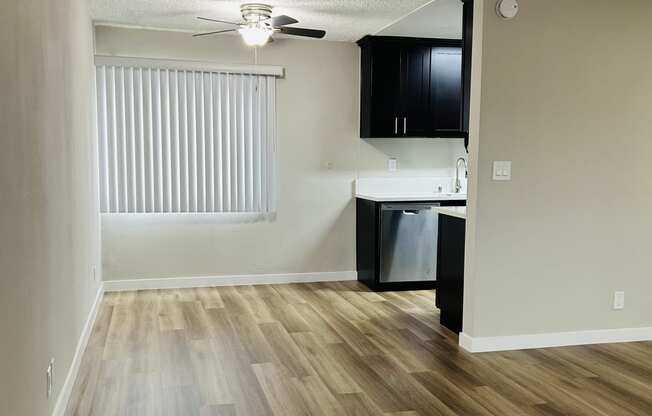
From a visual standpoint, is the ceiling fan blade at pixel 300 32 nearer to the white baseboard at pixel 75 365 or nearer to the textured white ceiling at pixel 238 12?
the textured white ceiling at pixel 238 12

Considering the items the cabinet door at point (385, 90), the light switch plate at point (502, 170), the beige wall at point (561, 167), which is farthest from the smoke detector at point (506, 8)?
the cabinet door at point (385, 90)

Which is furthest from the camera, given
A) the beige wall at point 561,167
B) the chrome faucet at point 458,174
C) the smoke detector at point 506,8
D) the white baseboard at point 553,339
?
the chrome faucet at point 458,174

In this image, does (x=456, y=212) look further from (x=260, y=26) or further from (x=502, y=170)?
(x=260, y=26)

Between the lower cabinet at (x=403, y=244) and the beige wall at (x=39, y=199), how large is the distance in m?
2.63

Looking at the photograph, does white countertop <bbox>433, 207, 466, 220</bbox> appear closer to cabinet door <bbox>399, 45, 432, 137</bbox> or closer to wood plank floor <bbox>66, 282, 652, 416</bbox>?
wood plank floor <bbox>66, 282, 652, 416</bbox>

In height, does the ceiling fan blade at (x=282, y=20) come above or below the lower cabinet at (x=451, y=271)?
above

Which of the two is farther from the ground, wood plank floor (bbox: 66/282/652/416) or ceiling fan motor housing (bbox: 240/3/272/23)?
ceiling fan motor housing (bbox: 240/3/272/23)

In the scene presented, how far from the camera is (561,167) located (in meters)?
3.77

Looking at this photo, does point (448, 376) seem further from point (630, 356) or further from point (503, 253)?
point (630, 356)

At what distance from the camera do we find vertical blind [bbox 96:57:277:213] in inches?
209

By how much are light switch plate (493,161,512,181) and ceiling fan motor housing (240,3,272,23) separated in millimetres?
2036

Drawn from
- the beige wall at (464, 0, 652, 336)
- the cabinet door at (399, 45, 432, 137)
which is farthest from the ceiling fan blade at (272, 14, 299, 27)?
the cabinet door at (399, 45, 432, 137)

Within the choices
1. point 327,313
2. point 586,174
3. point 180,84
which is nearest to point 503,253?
point 586,174

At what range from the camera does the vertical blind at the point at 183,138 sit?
530cm
